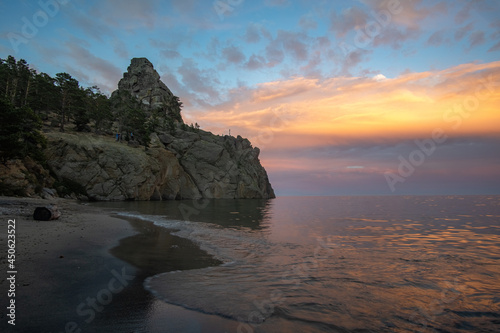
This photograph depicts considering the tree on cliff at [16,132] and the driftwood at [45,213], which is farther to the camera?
the tree on cliff at [16,132]

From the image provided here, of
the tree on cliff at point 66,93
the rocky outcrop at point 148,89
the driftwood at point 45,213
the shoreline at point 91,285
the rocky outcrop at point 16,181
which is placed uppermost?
the rocky outcrop at point 148,89

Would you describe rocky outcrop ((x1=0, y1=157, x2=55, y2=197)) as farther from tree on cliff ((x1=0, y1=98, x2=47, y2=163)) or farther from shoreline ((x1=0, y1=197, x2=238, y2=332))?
shoreline ((x1=0, y1=197, x2=238, y2=332))

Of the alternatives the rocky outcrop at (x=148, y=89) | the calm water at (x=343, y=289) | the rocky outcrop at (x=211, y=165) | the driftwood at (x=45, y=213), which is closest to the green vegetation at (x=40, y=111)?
the rocky outcrop at (x=211, y=165)

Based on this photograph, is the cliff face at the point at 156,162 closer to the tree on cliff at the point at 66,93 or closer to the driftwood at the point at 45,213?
the tree on cliff at the point at 66,93

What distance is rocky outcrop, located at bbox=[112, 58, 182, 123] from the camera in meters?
121

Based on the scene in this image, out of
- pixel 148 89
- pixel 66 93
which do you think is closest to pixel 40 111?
pixel 66 93

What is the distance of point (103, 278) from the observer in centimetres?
751

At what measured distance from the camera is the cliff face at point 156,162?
54.2 m

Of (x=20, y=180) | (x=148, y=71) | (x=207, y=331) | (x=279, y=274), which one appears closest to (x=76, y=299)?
(x=207, y=331)

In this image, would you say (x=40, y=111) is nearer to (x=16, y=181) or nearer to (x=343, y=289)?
(x=16, y=181)

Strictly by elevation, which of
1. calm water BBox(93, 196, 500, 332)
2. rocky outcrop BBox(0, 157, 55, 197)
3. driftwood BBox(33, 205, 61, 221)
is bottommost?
calm water BBox(93, 196, 500, 332)

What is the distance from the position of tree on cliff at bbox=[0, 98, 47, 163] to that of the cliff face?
20.4m

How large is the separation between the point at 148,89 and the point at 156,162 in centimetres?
7261

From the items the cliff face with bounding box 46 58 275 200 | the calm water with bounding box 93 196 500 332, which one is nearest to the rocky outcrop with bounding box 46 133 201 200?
the cliff face with bounding box 46 58 275 200
